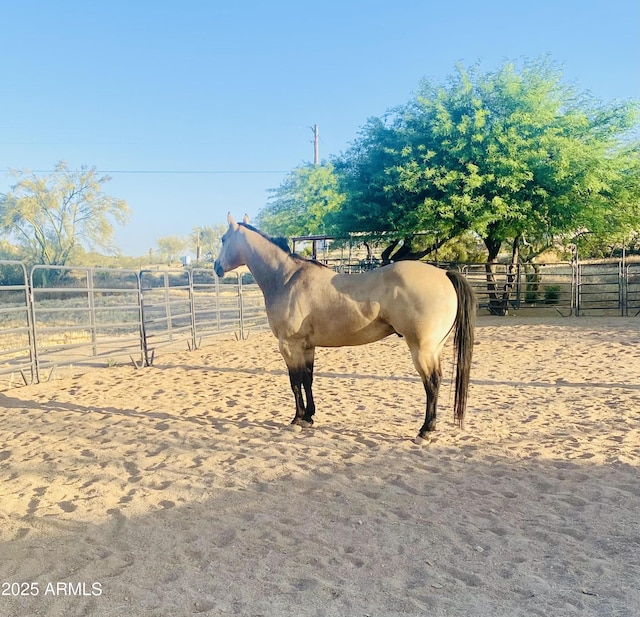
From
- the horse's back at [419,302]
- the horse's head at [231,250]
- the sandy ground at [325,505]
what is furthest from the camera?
the horse's head at [231,250]

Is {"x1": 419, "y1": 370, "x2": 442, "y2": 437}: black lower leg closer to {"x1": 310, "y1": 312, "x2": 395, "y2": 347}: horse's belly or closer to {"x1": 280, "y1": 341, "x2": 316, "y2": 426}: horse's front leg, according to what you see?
{"x1": 310, "y1": 312, "x2": 395, "y2": 347}: horse's belly

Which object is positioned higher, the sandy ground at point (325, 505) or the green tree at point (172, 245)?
the green tree at point (172, 245)

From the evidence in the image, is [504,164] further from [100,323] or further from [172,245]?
[172,245]

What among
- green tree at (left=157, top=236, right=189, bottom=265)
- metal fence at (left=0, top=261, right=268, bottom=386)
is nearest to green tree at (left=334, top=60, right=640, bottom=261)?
metal fence at (left=0, top=261, right=268, bottom=386)

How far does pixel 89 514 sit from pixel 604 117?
56.8 feet

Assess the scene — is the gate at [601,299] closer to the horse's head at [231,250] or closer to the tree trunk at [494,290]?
the tree trunk at [494,290]

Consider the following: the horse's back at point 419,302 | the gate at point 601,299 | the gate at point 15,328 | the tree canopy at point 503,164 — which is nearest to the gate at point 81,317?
the gate at point 15,328

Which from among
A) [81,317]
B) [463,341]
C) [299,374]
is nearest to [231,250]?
[299,374]

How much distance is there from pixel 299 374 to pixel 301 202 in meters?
23.6

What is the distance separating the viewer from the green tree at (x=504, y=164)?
14266mm

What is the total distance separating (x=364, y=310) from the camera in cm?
458

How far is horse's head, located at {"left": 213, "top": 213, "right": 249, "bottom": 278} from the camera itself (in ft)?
17.4

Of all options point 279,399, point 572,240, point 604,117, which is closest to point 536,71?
point 604,117

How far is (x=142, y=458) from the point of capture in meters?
4.02
